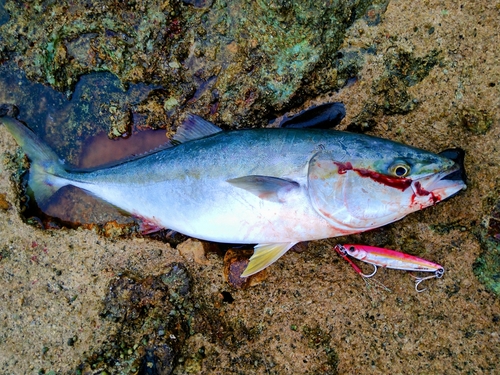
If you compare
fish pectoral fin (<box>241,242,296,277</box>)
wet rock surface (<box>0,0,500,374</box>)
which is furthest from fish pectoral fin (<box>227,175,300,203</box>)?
wet rock surface (<box>0,0,500,374</box>)

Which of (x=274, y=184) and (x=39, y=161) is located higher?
(x=274, y=184)

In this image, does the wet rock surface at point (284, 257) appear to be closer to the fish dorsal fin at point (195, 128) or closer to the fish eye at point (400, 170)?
the fish dorsal fin at point (195, 128)

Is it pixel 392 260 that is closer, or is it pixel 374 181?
pixel 374 181

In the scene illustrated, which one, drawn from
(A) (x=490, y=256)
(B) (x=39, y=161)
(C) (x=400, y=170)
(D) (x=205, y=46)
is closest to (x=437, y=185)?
(C) (x=400, y=170)

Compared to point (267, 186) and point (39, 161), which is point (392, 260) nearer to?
point (267, 186)

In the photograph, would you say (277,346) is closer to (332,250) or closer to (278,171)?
(332,250)

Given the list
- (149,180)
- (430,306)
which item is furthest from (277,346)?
(149,180)

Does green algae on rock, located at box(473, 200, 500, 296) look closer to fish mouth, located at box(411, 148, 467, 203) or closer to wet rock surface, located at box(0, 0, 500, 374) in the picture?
wet rock surface, located at box(0, 0, 500, 374)

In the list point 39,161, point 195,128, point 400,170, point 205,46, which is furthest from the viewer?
point 39,161
